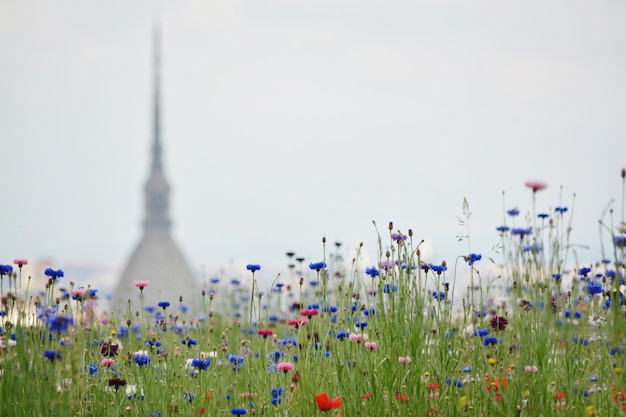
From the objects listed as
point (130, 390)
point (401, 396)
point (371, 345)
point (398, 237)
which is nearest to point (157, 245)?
point (130, 390)

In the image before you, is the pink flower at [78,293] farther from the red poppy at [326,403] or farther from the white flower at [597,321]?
the white flower at [597,321]

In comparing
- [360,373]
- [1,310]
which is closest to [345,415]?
[360,373]

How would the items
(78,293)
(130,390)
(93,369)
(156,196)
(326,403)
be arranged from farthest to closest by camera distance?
(156,196)
(93,369)
(130,390)
(78,293)
(326,403)

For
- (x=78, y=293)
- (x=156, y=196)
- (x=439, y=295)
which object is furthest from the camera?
(x=156, y=196)

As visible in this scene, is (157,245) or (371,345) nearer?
(371,345)

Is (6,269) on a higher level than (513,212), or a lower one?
lower

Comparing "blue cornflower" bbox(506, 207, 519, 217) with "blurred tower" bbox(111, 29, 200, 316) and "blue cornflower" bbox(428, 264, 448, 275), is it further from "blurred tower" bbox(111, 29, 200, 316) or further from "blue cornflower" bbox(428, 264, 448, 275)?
"blurred tower" bbox(111, 29, 200, 316)

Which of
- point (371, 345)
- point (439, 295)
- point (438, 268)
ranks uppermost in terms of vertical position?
point (438, 268)

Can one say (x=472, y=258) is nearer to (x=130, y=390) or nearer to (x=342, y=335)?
(x=342, y=335)

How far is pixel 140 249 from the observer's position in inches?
4380

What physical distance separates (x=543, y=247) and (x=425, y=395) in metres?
1.04

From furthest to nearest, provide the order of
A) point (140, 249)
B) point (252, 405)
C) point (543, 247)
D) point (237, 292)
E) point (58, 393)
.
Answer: point (140, 249) → point (237, 292) → point (252, 405) → point (543, 247) → point (58, 393)

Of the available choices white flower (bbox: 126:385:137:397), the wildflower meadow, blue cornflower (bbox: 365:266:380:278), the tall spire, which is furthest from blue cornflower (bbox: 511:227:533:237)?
the tall spire

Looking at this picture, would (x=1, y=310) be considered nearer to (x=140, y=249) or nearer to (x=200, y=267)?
(x=200, y=267)
